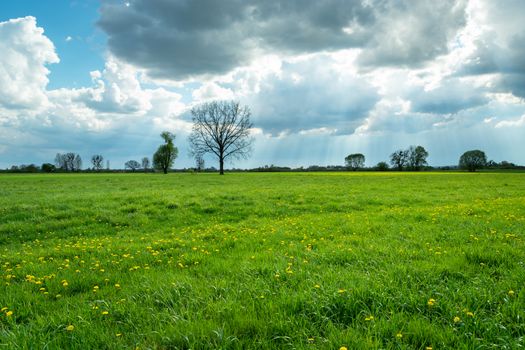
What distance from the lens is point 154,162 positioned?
110 m

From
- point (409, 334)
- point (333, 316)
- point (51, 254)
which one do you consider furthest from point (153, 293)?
point (51, 254)

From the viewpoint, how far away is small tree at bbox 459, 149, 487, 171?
366ft

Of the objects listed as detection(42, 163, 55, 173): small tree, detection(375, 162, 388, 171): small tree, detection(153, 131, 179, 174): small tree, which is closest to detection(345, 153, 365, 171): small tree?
detection(375, 162, 388, 171): small tree

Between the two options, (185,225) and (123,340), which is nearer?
(123,340)

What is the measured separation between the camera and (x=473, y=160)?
113188mm

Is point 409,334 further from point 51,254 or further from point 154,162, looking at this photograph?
point 154,162

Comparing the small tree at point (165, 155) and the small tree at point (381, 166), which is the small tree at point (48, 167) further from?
the small tree at point (381, 166)

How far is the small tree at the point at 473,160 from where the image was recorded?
111688 mm

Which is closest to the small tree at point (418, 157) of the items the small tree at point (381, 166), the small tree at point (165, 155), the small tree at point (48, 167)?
the small tree at point (381, 166)

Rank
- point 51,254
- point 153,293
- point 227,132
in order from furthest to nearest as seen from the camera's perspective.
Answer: point 227,132 < point 51,254 < point 153,293

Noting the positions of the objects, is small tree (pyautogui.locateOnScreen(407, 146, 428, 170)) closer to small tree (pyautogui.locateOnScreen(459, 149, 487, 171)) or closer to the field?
small tree (pyautogui.locateOnScreen(459, 149, 487, 171))

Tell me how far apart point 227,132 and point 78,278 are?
66564mm

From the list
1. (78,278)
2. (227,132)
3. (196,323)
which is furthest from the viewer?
(227,132)

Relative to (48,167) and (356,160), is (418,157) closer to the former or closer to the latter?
(356,160)
